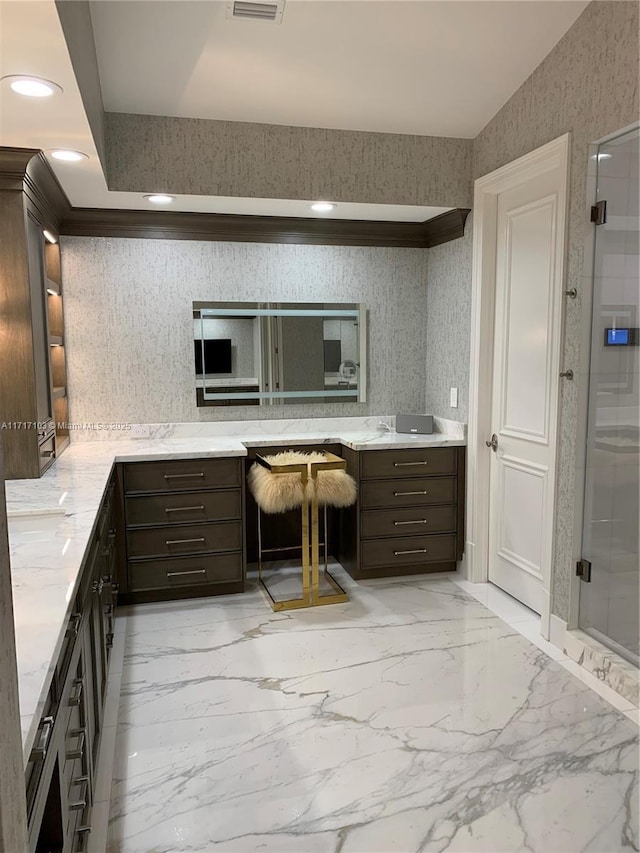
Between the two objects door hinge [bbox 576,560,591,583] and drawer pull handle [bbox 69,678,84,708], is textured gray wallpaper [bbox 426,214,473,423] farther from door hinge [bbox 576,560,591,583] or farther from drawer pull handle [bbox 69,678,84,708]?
drawer pull handle [bbox 69,678,84,708]

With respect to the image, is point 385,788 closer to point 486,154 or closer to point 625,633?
point 625,633

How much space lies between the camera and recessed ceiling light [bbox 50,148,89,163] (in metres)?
2.69

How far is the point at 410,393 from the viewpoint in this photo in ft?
15.0

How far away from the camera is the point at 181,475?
3637 millimetres

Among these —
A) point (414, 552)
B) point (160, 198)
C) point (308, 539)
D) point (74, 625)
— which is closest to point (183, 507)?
point (308, 539)

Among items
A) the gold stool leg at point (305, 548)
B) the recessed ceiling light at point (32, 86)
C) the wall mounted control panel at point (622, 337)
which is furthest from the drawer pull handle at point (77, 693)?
the wall mounted control panel at point (622, 337)

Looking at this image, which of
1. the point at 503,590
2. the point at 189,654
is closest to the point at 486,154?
the point at 503,590

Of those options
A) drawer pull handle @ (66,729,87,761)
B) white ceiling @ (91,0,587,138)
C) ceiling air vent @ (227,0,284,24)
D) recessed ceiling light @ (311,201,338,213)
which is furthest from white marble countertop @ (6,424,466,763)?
ceiling air vent @ (227,0,284,24)

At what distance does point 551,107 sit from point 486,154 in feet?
2.11

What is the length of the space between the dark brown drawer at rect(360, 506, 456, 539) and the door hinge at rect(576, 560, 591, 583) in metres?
1.16

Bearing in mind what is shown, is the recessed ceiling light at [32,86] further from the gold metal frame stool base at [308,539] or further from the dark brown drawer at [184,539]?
the dark brown drawer at [184,539]

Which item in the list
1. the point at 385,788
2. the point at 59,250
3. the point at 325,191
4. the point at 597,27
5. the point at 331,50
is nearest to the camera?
the point at 385,788

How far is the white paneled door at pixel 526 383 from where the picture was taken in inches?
125

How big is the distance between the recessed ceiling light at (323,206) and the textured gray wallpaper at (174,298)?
0.42 meters
